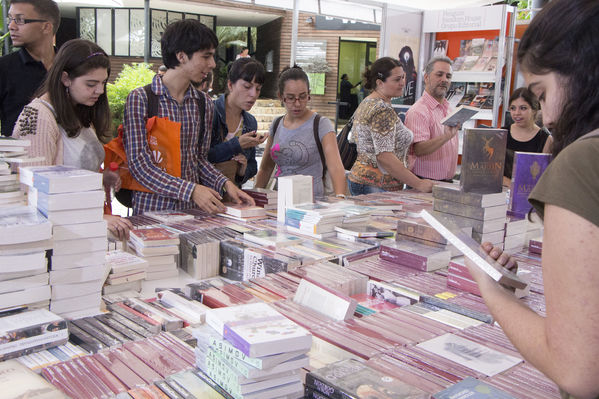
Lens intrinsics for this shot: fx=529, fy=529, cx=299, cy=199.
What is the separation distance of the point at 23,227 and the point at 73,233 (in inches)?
6.6

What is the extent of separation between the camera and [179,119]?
112 inches

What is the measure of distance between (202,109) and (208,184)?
45 centimetres

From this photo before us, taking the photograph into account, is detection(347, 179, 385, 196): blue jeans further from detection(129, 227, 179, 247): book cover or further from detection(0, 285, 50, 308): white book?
detection(0, 285, 50, 308): white book

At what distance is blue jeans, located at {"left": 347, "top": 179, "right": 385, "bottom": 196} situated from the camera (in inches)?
154

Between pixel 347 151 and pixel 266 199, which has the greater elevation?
pixel 347 151

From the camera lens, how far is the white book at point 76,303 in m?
1.62

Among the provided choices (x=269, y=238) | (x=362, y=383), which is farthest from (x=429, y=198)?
(x=362, y=383)

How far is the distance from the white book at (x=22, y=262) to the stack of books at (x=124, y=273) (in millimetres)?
408

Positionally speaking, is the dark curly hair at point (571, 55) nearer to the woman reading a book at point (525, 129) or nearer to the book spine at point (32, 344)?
the book spine at point (32, 344)

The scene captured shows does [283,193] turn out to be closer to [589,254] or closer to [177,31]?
[177,31]

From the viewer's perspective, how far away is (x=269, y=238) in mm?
2393

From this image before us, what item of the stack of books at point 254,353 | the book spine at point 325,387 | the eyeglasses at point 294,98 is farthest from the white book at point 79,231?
the eyeglasses at point 294,98

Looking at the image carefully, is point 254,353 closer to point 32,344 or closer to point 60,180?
point 32,344

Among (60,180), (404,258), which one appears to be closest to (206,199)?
(404,258)
